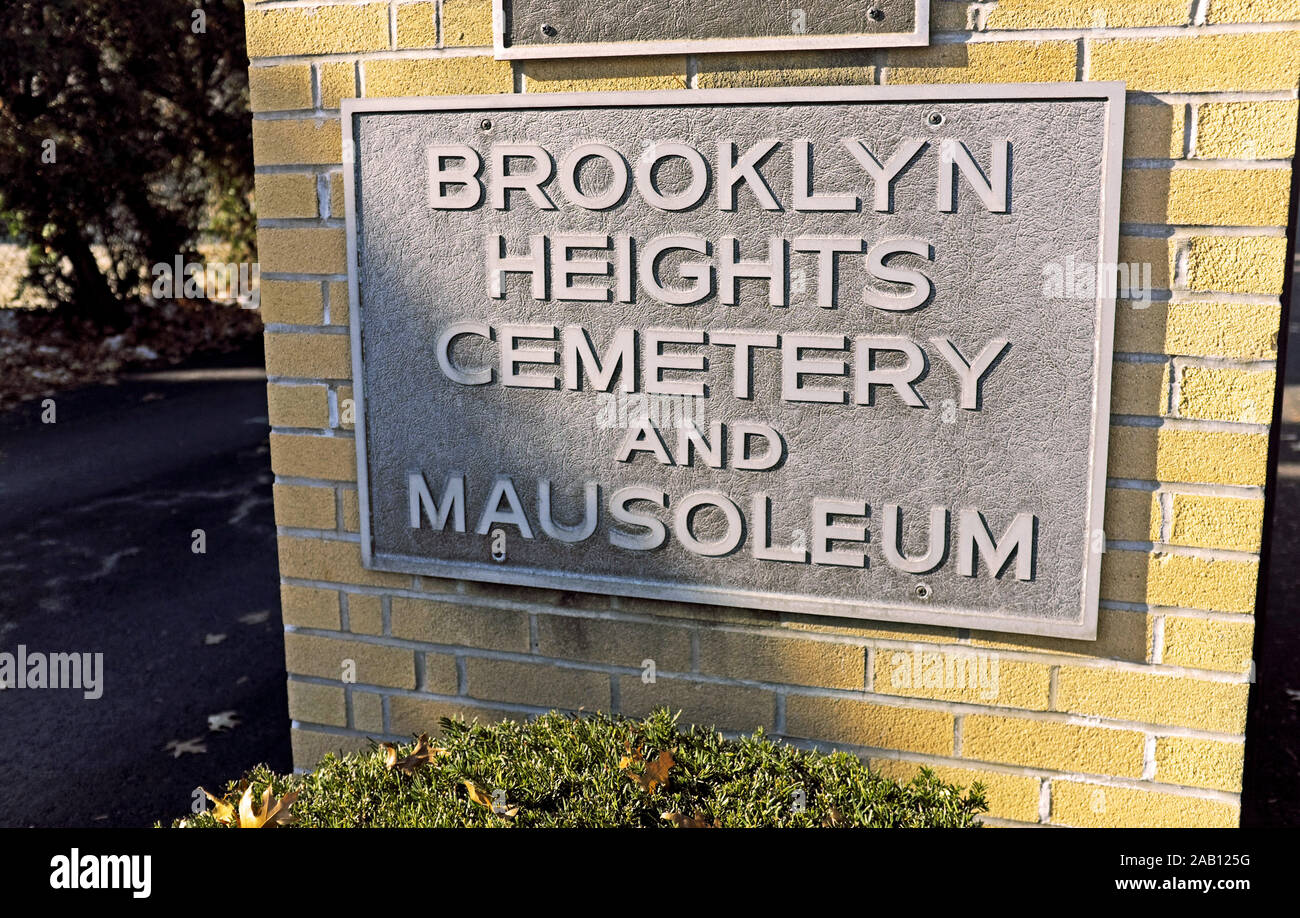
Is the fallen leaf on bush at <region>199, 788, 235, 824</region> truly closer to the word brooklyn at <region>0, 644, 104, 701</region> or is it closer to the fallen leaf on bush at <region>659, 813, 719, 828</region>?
the fallen leaf on bush at <region>659, 813, 719, 828</region>

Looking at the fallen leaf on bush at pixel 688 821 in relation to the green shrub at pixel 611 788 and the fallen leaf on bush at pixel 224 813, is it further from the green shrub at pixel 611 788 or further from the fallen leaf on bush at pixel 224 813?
the fallen leaf on bush at pixel 224 813

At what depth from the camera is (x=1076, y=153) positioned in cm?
265

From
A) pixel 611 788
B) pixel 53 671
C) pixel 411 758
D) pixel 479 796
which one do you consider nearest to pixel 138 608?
pixel 53 671

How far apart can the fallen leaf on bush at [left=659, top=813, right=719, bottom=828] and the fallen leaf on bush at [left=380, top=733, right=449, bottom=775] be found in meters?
0.59

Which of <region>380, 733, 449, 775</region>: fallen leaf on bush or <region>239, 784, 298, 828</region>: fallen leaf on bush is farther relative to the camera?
<region>380, 733, 449, 775</region>: fallen leaf on bush

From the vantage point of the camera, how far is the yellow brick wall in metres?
2.61

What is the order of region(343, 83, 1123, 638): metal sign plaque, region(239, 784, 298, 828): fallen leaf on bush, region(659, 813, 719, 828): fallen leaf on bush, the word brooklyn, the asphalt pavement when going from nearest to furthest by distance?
region(659, 813, 719, 828): fallen leaf on bush < region(239, 784, 298, 828): fallen leaf on bush < region(343, 83, 1123, 638): metal sign plaque < the asphalt pavement < the word brooklyn

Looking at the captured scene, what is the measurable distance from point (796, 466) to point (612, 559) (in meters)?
0.55

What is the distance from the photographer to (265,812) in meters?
2.60

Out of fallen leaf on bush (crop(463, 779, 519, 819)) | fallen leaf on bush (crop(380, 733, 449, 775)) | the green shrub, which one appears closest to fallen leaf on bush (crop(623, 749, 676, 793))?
the green shrub

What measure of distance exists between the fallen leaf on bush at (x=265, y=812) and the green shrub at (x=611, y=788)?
0.08 ft

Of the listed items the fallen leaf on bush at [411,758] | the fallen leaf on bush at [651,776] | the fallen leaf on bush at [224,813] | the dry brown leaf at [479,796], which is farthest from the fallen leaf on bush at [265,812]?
the fallen leaf on bush at [651,776]

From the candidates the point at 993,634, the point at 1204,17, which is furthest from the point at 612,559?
the point at 1204,17

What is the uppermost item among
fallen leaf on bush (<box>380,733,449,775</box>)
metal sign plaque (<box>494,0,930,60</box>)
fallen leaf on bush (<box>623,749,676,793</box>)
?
metal sign plaque (<box>494,0,930,60</box>)
